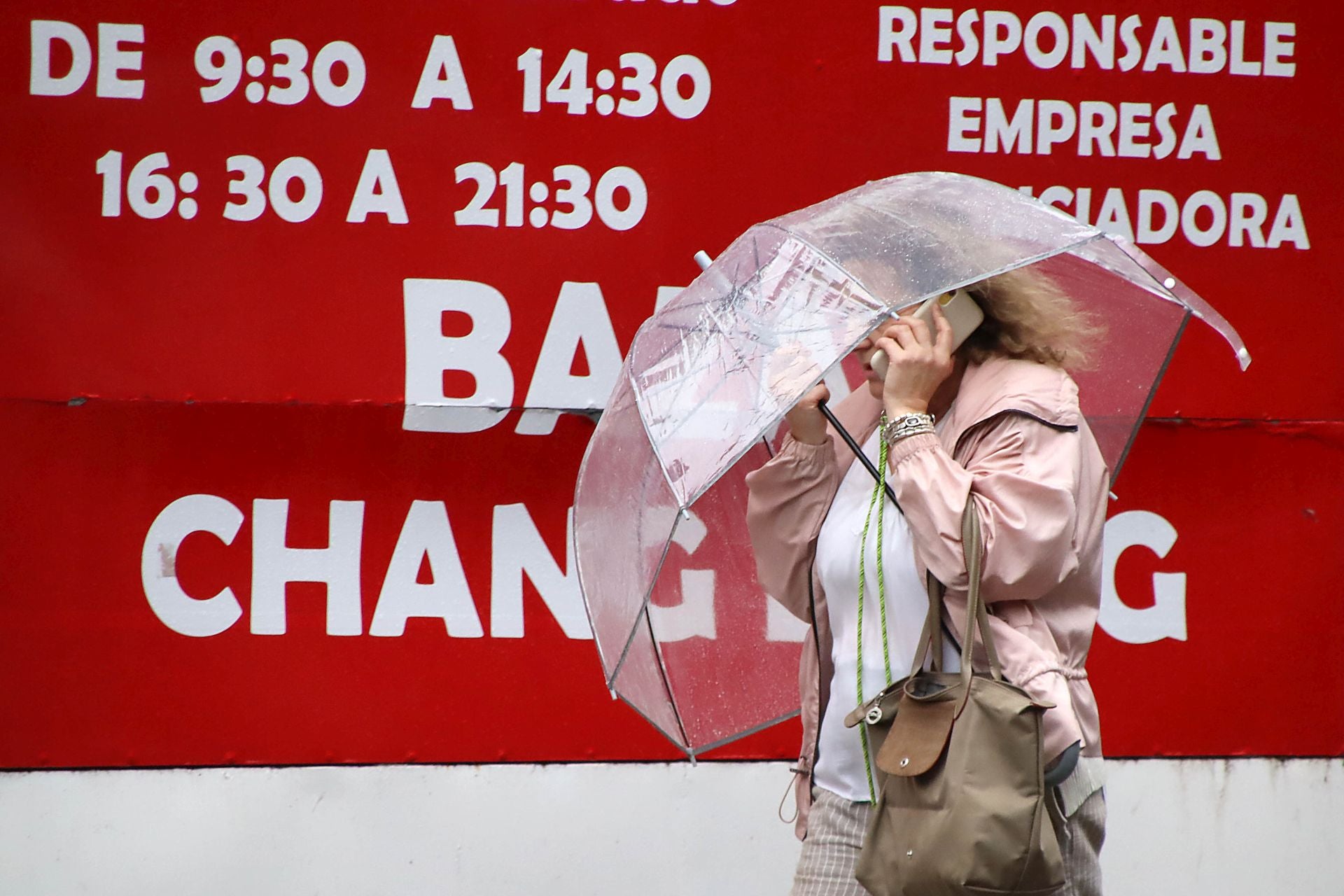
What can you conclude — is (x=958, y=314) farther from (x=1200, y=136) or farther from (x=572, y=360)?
(x=1200, y=136)

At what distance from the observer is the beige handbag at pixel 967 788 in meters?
2.11

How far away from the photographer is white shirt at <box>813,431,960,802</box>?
2.39 m

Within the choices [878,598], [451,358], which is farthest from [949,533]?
[451,358]

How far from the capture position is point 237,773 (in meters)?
3.79

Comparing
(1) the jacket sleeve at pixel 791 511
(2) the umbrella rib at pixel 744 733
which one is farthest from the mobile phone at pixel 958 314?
(2) the umbrella rib at pixel 744 733

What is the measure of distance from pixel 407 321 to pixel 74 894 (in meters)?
1.58

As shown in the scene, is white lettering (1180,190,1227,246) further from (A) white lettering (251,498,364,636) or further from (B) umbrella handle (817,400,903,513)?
(A) white lettering (251,498,364,636)

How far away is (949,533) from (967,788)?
35 cm

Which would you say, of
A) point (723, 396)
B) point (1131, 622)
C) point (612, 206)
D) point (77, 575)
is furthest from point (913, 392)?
point (77, 575)

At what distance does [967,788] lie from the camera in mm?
2125

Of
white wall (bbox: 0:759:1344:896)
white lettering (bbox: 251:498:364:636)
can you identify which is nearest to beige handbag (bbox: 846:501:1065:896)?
white wall (bbox: 0:759:1344:896)

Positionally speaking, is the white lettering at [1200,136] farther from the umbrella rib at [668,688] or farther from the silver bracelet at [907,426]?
the umbrella rib at [668,688]

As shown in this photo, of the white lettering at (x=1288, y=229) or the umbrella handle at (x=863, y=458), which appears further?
the white lettering at (x=1288, y=229)

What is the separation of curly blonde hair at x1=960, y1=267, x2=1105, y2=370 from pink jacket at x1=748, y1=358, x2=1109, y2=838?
3 centimetres
